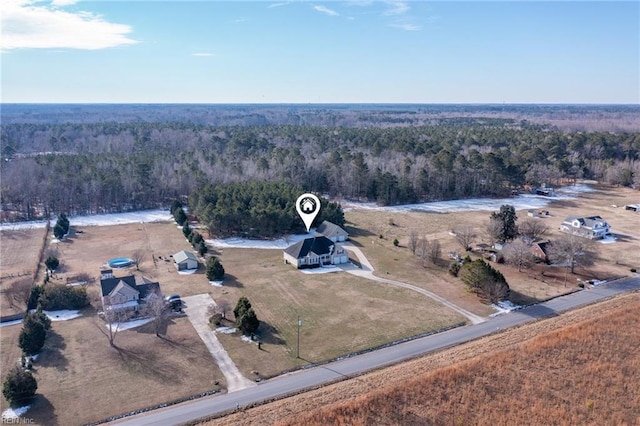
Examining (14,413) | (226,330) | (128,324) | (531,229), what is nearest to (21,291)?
(128,324)

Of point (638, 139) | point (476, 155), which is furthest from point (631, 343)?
point (638, 139)

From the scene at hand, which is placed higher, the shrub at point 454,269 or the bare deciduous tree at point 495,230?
the bare deciduous tree at point 495,230

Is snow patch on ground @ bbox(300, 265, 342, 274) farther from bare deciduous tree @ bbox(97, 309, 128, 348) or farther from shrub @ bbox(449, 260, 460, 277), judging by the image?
bare deciduous tree @ bbox(97, 309, 128, 348)

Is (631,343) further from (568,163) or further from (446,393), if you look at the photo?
(568,163)

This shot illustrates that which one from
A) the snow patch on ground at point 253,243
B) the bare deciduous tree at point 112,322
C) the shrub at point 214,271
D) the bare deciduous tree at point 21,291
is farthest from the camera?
the snow patch on ground at point 253,243

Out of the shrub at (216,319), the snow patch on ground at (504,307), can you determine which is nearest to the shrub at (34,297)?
the shrub at (216,319)

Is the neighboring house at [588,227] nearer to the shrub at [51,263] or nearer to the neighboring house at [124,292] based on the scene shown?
the neighboring house at [124,292]
